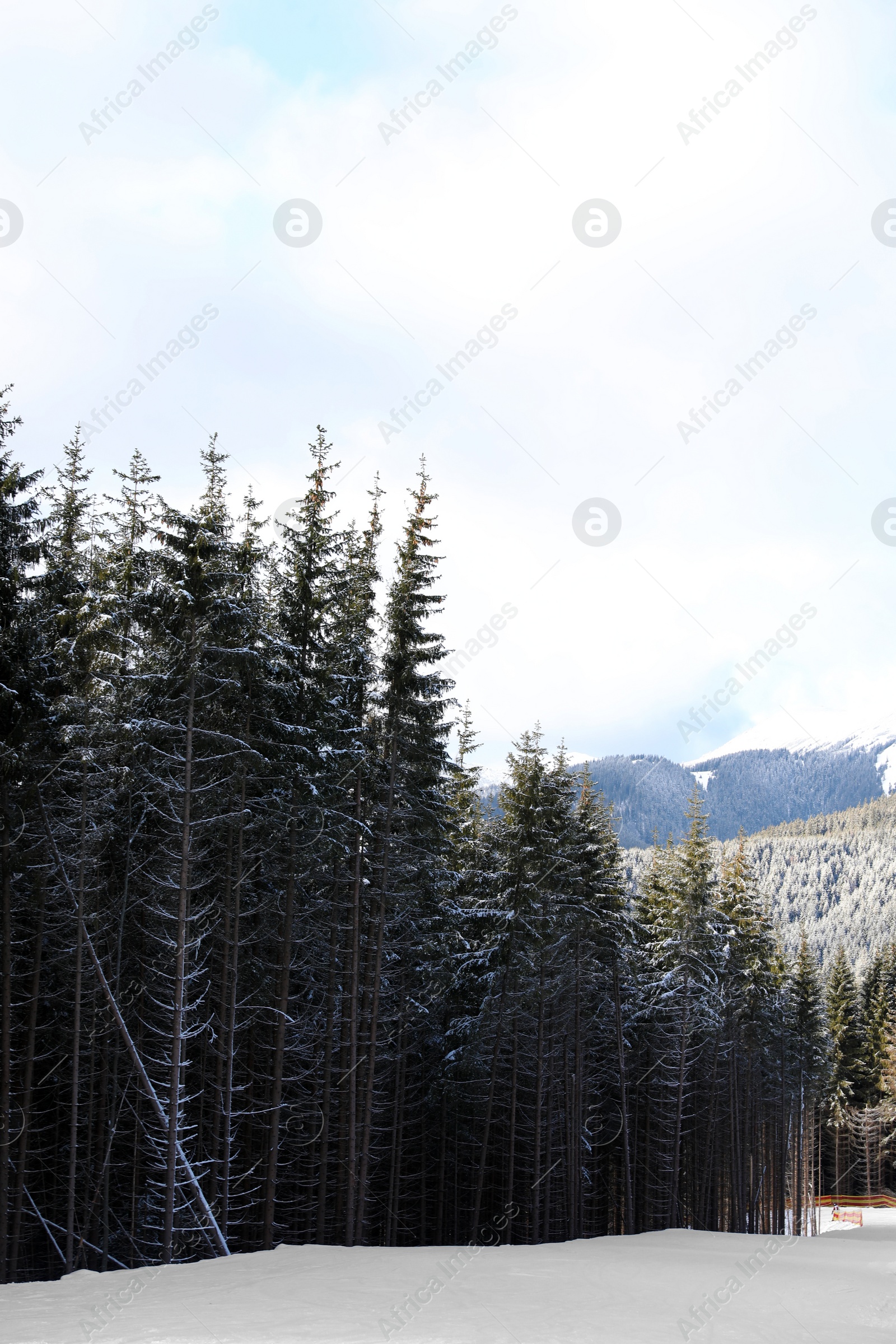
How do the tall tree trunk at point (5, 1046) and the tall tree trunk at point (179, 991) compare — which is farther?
the tall tree trunk at point (5, 1046)

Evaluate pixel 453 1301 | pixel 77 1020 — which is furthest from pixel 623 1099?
pixel 77 1020

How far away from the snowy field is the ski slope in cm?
3

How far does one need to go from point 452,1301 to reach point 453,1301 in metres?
0.01

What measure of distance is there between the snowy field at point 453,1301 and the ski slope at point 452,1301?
33 mm

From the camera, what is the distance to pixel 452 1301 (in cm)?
1139

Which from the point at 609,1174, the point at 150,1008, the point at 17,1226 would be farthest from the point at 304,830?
the point at 609,1174

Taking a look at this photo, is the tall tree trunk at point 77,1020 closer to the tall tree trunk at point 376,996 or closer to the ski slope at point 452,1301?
the ski slope at point 452,1301

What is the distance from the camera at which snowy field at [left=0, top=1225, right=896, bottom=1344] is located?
9.55m

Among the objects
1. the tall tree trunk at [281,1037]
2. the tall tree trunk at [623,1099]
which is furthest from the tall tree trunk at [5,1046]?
the tall tree trunk at [623,1099]

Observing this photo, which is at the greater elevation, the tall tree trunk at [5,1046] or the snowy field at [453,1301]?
the tall tree trunk at [5,1046]

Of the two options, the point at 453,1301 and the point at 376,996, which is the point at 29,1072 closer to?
the point at 376,996

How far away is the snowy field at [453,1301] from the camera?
9.55m

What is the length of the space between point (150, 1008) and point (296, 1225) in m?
9.33

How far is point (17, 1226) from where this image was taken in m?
15.6
